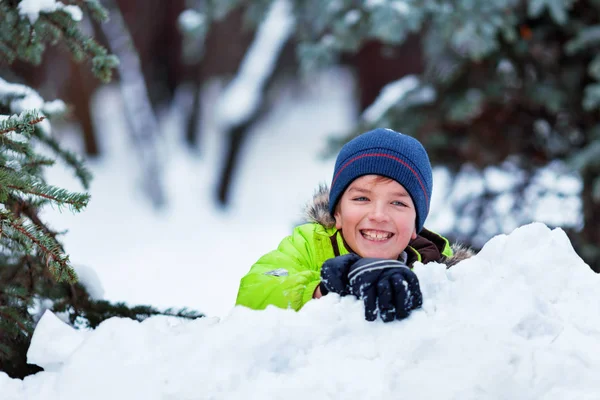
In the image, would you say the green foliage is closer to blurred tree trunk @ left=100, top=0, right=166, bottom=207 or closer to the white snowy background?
the white snowy background

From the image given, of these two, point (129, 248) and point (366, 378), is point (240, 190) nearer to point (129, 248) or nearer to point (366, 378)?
point (129, 248)

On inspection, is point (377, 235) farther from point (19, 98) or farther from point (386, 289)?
point (19, 98)

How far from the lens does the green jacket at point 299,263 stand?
213 centimetres

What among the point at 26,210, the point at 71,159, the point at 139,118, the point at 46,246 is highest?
the point at 139,118

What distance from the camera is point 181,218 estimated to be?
37.2ft

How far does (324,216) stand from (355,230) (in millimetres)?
238

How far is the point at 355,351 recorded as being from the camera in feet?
6.08

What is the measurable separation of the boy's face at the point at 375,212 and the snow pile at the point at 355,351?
0.28 meters

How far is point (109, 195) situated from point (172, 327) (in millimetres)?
10634

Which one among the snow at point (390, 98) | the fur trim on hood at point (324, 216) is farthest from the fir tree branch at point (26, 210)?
the snow at point (390, 98)

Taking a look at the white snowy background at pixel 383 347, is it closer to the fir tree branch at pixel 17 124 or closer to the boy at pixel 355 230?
the boy at pixel 355 230

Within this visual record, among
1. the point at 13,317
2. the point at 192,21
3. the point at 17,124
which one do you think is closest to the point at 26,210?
the point at 13,317

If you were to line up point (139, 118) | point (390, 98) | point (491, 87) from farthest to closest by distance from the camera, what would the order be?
point (139, 118) < point (390, 98) < point (491, 87)

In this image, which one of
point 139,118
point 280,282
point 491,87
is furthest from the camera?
point 139,118
